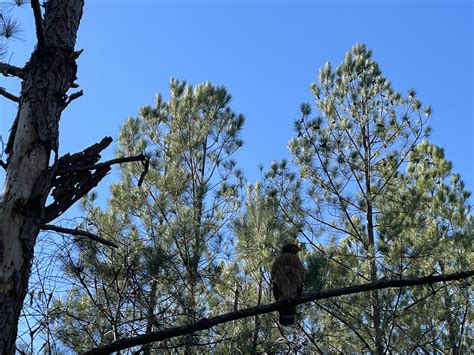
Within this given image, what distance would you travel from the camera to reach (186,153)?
1016cm

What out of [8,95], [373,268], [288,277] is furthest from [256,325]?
[8,95]

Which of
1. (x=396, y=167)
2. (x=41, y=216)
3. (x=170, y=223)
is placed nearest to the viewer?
(x=41, y=216)

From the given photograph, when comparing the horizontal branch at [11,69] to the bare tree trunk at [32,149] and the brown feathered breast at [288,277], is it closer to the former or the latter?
the bare tree trunk at [32,149]

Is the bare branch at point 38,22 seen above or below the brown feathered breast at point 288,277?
above

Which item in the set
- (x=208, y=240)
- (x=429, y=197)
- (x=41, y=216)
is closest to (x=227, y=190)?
(x=208, y=240)

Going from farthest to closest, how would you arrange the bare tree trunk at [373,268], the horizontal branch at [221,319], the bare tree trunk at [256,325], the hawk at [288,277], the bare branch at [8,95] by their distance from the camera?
the bare tree trunk at [373,268], the bare tree trunk at [256,325], the hawk at [288,277], the bare branch at [8,95], the horizontal branch at [221,319]

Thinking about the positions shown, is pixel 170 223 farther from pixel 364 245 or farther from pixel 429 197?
pixel 429 197

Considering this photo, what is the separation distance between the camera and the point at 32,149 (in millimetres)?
2525

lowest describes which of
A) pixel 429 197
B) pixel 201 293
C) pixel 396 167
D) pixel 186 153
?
pixel 201 293

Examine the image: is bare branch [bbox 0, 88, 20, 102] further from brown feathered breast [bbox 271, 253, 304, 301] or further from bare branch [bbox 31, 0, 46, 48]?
brown feathered breast [bbox 271, 253, 304, 301]

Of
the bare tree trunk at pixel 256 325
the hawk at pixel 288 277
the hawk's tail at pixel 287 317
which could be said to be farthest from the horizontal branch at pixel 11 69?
the bare tree trunk at pixel 256 325

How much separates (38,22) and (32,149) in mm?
585

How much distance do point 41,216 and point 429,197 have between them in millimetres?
7643

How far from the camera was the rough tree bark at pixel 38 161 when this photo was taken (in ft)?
7.49
